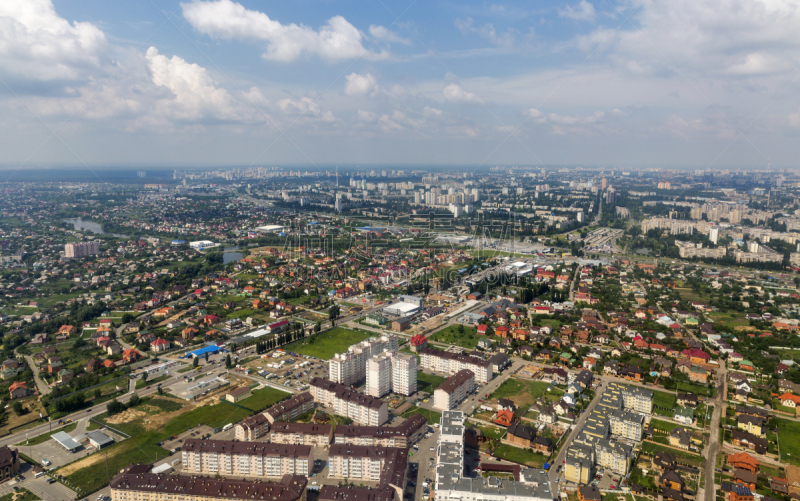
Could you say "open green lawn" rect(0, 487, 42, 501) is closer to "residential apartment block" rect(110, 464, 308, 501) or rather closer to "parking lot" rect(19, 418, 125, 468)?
"parking lot" rect(19, 418, 125, 468)

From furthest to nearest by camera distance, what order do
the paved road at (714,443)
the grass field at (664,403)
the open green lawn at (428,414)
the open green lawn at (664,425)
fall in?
the grass field at (664,403) < the open green lawn at (428,414) < the open green lawn at (664,425) < the paved road at (714,443)

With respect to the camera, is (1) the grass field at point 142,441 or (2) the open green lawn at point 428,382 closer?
(1) the grass field at point 142,441

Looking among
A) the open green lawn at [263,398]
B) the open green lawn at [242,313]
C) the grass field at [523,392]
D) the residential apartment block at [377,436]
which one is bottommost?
the open green lawn at [263,398]

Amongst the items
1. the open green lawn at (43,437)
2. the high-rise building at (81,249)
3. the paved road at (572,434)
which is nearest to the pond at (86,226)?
the high-rise building at (81,249)

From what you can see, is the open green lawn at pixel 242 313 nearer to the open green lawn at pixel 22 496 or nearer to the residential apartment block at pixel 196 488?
the open green lawn at pixel 22 496

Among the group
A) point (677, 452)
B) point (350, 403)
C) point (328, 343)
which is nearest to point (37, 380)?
point (328, 343)

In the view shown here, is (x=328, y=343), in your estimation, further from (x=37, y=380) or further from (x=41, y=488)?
(x=41, y=488)
